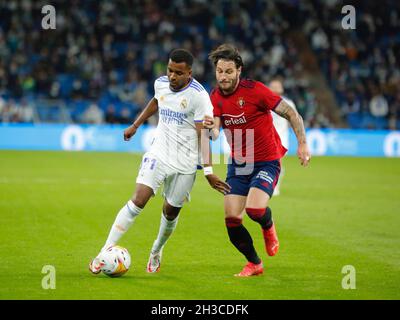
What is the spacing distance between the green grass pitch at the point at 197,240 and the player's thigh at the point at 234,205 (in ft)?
2.21

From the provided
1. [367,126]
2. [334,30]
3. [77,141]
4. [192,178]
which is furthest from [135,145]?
[192,178]

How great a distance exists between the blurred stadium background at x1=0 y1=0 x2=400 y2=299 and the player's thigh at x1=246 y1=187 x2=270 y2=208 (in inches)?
31.5

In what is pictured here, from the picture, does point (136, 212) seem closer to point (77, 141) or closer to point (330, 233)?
point (330, 233)

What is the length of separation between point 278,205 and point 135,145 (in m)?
13.2

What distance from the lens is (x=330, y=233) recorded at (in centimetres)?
1176

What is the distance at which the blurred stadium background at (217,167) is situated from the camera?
28.1 ft

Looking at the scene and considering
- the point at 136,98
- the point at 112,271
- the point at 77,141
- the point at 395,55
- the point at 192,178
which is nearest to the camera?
the point at 112,271

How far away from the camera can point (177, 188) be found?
8484 mm

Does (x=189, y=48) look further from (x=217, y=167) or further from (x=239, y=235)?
(x=239, y=235)

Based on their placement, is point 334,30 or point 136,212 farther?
point 334,30

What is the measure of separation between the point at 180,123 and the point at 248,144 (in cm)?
86

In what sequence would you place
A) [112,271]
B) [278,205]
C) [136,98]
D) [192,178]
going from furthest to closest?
[136,98], [278,205], [192,178], [112,271]
